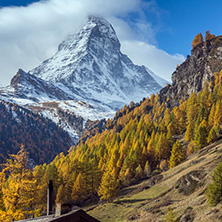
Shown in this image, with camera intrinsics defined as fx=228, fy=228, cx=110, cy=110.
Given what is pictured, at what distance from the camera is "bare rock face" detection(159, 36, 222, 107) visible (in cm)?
12950

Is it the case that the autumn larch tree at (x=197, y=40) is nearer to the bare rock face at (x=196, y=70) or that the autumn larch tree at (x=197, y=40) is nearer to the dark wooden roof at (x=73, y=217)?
the bare rock face at (x=196, y=70)

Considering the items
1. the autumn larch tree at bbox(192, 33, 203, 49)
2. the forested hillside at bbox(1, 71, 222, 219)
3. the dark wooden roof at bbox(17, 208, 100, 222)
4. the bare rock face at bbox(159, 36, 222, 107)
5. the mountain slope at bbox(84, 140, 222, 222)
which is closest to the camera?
the dark wooden roof at bbox(17, 208, 100, 222)

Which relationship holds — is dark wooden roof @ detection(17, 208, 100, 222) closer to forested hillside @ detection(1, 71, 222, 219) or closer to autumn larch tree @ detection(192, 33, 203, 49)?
forested hillside @ detection(1, 71, 222, 219)

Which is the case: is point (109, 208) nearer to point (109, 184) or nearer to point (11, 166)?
point (109, 184)

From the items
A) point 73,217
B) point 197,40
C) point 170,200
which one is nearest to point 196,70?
point 197,40

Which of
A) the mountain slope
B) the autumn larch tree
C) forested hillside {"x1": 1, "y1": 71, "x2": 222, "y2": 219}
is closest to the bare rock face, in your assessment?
the autumn larch tree

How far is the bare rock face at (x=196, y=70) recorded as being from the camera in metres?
130

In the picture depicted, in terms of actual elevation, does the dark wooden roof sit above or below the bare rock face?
below

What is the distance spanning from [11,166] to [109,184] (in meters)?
42.5

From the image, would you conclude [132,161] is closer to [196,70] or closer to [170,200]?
[170,200]

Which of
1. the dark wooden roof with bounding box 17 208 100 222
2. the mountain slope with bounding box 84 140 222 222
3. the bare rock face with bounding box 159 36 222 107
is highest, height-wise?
the bare rock face with bounding box 159 36 222 107

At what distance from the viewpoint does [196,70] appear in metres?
141

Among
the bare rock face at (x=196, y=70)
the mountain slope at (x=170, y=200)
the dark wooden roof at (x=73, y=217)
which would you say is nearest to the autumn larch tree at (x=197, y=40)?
the bare rock face at (x=196, y=70)

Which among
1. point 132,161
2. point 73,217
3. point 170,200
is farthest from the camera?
point 132,161
